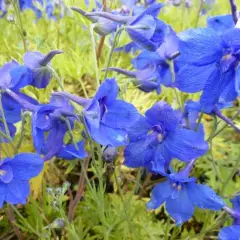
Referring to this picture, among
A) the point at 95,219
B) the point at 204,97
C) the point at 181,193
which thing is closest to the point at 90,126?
the point at 204,97

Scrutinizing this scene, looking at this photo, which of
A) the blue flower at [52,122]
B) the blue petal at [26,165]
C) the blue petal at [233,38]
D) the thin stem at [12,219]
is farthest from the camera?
the thin stem at [12,219]

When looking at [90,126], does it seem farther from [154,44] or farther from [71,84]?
[71,84]

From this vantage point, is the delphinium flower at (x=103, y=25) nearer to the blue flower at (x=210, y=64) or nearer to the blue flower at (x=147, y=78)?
the blue flower at (x=147, y=78)

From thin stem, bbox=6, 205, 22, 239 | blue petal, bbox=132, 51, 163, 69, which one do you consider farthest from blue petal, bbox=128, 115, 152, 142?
thin stem, bbox=6, 205, 22, 239

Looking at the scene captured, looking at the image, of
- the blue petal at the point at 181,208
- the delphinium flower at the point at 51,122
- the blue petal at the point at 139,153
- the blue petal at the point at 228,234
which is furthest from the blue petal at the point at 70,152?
the blue petal at the point at 228,234

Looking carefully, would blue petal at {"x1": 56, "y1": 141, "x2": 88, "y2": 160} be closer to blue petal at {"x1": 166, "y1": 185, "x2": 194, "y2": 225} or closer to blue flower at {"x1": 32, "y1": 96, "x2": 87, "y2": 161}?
blue flower at {"x1": 32, "y1": 96, "x2": 87, "y2": 161}

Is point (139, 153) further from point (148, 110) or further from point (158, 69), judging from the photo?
point (158, 69)

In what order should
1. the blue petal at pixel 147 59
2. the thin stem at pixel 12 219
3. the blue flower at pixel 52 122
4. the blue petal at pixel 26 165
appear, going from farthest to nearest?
the thin stem at pixel 12 219 < the blue petal at pixel 147 59 < the blue petal at pixel 26 165 < the blue flower at pixel 52 122
